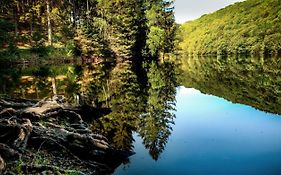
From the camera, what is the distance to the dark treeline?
70625mm

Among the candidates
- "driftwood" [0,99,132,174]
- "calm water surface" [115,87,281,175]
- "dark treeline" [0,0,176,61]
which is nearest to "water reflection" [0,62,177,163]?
"calm water surface" [115,87,281,175]

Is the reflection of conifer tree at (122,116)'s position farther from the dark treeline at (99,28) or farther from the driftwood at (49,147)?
the dark treeline at (99,28)

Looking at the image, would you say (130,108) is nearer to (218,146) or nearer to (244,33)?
(218,146)

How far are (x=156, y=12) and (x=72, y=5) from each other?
69.6 ft

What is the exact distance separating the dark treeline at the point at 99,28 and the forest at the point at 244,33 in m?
31.3

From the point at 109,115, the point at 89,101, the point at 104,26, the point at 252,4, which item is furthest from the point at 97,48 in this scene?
the point at 252,4

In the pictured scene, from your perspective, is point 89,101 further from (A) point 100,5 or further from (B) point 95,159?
(A) point 100,5

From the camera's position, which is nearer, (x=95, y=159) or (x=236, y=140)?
(x=95, y=159)

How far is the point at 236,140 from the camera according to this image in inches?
534

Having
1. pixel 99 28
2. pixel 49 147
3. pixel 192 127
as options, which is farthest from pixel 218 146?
pixel 99 28

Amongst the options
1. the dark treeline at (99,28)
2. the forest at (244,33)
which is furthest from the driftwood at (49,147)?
the forest at (244,33)

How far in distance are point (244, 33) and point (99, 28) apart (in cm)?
7107

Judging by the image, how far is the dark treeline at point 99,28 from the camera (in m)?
70.6

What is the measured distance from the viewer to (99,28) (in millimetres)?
78000
